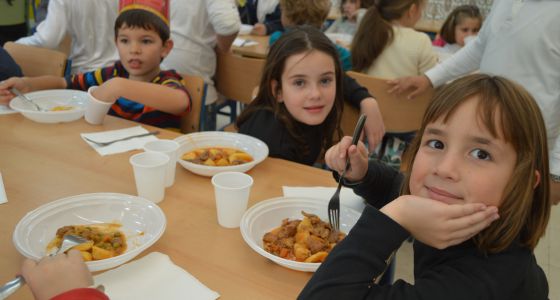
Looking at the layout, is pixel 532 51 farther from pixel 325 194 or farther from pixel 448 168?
pixel 448 168

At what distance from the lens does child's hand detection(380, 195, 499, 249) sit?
0.75m

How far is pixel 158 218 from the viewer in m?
1.06

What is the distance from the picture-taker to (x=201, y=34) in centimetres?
279

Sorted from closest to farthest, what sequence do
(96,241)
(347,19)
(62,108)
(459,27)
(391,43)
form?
(96,241) → (62,108) → (391,43) → (459,27) → (347,19)

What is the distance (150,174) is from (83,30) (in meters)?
1.86

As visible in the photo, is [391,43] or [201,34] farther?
[201,34]

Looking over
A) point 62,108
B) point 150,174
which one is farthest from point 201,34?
point 150,174

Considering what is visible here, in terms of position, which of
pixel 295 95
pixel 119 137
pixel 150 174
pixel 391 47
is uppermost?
pixel 391 47

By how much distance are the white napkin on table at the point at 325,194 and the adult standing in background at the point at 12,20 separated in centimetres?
404

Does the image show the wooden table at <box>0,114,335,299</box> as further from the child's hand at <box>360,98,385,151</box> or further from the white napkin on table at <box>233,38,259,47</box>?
the white napkin on table at <box>233,38,259,47</box>

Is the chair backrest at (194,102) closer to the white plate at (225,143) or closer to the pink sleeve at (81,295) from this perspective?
the white plate at (225,143)

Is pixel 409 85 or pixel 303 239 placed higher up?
pixel 409 85

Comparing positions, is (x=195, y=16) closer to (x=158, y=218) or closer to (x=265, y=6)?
(x=158, y=218)

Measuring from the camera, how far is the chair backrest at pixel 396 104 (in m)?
2.06
